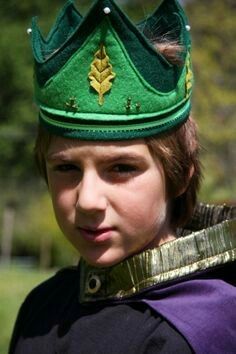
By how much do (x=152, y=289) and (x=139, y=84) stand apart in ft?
1.45

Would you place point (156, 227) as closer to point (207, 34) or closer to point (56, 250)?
point (207, 34)

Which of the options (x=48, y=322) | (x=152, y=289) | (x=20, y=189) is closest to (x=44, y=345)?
(x=48, y=322)


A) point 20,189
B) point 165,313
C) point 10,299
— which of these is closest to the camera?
point 165,313

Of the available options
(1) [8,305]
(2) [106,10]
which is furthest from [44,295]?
(1) [8,305]

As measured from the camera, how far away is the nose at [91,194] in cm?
166

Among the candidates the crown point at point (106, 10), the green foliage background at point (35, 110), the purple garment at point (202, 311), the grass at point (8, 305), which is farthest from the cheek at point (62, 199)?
the green foliage background at point (35, 110)

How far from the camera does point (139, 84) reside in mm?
1715

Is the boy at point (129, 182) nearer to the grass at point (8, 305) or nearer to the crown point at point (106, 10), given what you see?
the crown point at point (106, 10)

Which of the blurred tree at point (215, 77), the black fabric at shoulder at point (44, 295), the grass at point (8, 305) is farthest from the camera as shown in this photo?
the blurred tree at point (215, 77)

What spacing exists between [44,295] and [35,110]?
1640 cm

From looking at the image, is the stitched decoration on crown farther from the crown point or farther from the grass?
the grass

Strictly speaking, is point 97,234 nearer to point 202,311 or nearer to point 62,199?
point 62,199

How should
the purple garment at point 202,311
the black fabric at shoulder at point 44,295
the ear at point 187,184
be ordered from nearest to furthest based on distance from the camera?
the purple garment at point 202,311 → the ear at point 187,184 → the black fabric at shoulder at point 44,295

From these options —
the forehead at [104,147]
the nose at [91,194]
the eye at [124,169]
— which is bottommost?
the nose at [91,194]
